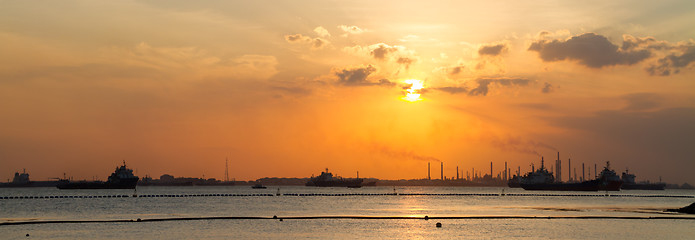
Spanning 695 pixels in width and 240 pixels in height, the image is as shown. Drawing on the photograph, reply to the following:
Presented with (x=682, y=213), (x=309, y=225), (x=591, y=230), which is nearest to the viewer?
(x=591, y=230)

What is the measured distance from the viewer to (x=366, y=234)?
73.6 metres

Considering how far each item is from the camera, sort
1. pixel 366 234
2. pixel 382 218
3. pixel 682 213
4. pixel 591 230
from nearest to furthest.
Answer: pixel 366 234, pixel 591 230, pixel 382 218, pixel 682 213

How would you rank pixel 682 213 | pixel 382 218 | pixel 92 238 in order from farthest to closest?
pixel 682 213
pixel 382 218
pixel 92 238

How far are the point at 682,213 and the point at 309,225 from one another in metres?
58.7

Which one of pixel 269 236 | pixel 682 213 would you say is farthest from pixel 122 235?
pixel 682 213

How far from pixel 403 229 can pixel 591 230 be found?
19.7 m

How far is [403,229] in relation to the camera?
8038cm

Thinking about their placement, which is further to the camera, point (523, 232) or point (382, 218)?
point (382, 218)

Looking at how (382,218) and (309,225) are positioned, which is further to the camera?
(382,218)

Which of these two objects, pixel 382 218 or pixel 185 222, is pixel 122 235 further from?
pixel 382 218

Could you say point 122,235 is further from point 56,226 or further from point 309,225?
point 309,225

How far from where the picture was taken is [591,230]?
79125 mm

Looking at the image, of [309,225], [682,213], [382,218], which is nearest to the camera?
[309,225]

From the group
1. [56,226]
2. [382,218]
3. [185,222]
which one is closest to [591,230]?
[382,218]
